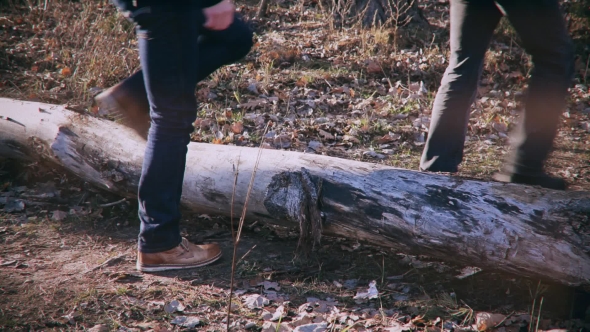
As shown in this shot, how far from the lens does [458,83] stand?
3299mm

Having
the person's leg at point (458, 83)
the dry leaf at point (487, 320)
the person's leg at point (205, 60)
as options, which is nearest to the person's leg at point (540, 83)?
the person's leg at point (458, 83)

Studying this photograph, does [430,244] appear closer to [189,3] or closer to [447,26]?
[189,3]

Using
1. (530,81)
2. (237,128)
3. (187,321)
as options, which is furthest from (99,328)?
(530,81)

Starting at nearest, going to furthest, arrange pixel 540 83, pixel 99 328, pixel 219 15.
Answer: pixel 99 328, pixel 219 15, pixel 540 83

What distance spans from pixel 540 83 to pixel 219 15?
6.47 ft

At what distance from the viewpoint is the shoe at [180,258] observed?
2697 millimetres

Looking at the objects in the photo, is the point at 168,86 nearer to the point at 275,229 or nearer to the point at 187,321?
the point at 187,321

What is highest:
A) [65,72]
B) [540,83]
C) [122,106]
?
[540,83]

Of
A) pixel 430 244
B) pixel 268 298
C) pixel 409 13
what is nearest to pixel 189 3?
pixel 268 298

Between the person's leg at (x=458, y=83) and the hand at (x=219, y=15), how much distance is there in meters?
1.46

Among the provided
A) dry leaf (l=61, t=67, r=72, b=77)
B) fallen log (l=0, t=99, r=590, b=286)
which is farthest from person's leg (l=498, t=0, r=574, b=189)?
dry leaf (l=61, t=67, r=72, b=77)

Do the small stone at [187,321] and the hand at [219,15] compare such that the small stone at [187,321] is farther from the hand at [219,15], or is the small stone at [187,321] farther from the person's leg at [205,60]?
the hand at [219,15]

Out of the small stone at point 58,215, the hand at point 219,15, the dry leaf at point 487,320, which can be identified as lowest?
the small stone at point 58,215

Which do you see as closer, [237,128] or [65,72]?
[237,128]
